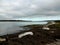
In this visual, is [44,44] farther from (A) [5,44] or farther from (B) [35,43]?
(A) [5,44]

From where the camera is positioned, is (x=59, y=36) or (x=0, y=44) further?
(x=59, y=36)

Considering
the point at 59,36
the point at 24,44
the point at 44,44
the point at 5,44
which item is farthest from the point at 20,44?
the point at 59,36

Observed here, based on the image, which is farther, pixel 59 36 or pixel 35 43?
pixel 59 36

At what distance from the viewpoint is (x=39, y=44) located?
2481cm

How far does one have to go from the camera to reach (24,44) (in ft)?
80.9

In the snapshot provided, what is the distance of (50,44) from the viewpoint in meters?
25.1

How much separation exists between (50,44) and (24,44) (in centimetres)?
421

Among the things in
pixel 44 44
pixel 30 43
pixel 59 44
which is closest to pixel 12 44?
pixel 30 43

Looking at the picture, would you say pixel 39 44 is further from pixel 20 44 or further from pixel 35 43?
pixel 20 44

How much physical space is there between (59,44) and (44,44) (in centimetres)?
238

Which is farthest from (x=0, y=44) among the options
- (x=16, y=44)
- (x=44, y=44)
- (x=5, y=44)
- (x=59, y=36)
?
(x=59, y=36)

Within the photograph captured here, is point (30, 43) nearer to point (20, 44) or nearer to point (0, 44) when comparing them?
point (20, 44)

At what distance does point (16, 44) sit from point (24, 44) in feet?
4.37

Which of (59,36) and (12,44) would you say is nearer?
(12,44)
